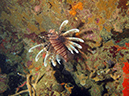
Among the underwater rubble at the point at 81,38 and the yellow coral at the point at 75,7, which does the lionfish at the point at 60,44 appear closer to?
the underwater rubble at the point at 81,38

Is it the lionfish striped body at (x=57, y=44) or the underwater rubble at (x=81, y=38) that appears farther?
the lionfish striped body at (x=57, y=44)

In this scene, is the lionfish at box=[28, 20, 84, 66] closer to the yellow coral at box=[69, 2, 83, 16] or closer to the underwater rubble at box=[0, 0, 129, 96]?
the underwater rubble at box=[0, 0, 129, 96]

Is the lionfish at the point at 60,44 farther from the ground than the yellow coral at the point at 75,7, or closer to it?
closer to it

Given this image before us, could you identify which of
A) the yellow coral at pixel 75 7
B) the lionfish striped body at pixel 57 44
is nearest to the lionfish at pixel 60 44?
the lionfish striped body at pixel 57 44

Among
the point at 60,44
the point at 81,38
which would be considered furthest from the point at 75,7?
the point at 60,44

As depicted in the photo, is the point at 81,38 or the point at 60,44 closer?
the point at 60,44

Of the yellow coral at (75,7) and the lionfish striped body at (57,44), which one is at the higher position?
the yellow coral at (75,7)

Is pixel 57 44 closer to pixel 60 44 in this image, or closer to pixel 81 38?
pixel 60 44

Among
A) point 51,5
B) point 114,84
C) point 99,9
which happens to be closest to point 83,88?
point 114,84
